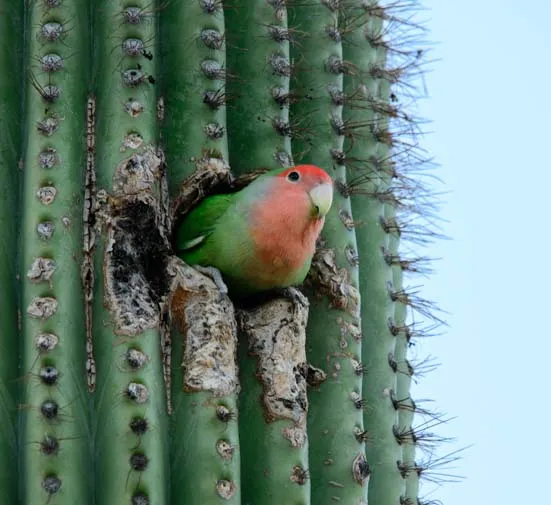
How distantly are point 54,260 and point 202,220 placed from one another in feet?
3.10

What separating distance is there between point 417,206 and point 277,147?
1.07 meters

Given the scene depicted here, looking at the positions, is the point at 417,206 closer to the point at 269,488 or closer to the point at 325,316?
the point at 325,316

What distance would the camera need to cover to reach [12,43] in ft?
14.5

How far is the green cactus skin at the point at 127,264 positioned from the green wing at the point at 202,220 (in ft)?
1.33

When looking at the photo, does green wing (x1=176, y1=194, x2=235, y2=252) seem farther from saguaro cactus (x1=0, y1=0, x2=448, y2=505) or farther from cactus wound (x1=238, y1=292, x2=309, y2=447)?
cactus wound (x1=238, y1=292, x2=309, y2=447)

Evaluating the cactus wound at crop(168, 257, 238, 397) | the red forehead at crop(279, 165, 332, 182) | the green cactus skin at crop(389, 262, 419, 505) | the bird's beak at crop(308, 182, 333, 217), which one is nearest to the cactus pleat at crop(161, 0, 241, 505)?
the cactus wound at crop(168, 257, 238, 397)

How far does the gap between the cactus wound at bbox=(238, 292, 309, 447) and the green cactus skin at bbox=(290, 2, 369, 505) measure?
0.20m

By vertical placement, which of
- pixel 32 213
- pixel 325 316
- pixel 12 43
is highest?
pixel 12 43

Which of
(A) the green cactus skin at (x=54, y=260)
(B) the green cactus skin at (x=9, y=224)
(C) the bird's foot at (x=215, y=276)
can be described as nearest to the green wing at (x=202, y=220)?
(C) the bird's foot at (x=215, y=276)

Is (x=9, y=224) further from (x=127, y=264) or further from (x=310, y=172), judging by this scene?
(x=310, y=172)

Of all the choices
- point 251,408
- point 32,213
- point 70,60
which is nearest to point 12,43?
point 70,60

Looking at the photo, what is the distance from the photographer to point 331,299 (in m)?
4.87

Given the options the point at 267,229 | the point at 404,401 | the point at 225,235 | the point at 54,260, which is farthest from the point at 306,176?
the point at 404,401

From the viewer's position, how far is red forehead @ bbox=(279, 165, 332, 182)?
459cm
